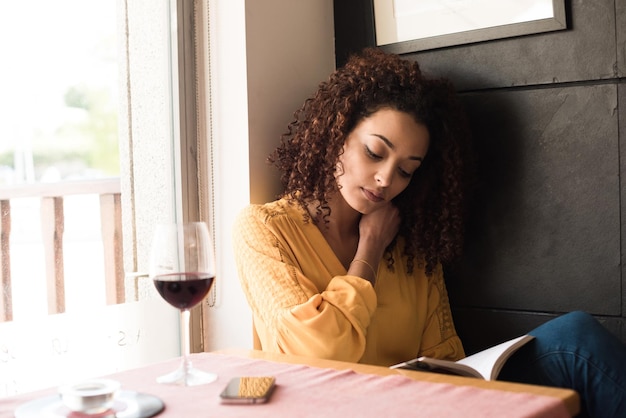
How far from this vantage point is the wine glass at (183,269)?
3.78 feet

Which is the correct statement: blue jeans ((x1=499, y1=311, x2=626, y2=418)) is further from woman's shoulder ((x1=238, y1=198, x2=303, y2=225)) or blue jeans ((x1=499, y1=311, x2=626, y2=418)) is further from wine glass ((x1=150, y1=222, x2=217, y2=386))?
wine glass ((x1=150, y1=222, x2=217, y2=386))

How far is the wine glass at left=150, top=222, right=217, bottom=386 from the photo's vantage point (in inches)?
45.4

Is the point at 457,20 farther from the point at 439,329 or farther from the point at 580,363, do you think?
the point at 580,363

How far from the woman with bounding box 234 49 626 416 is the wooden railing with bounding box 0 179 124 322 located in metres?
0.33

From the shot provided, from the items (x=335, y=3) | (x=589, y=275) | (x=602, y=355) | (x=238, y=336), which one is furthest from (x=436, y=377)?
(x=335, y=3)

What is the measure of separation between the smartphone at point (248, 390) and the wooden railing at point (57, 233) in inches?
31.5

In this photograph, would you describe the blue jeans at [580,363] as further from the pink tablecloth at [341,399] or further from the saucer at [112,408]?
the saucer at [112,408]

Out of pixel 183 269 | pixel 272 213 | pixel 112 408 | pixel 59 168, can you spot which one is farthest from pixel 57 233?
pixel 112 408

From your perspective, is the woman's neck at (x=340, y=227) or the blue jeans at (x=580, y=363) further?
the woman's neck at (x=340, y=227)

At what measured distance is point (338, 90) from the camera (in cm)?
200

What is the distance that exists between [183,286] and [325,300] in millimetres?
616

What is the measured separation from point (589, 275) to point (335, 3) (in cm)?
110

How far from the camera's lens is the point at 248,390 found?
1.05m

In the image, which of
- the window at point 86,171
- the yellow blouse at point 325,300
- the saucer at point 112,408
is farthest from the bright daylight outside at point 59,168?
the saucer at point 112,408
